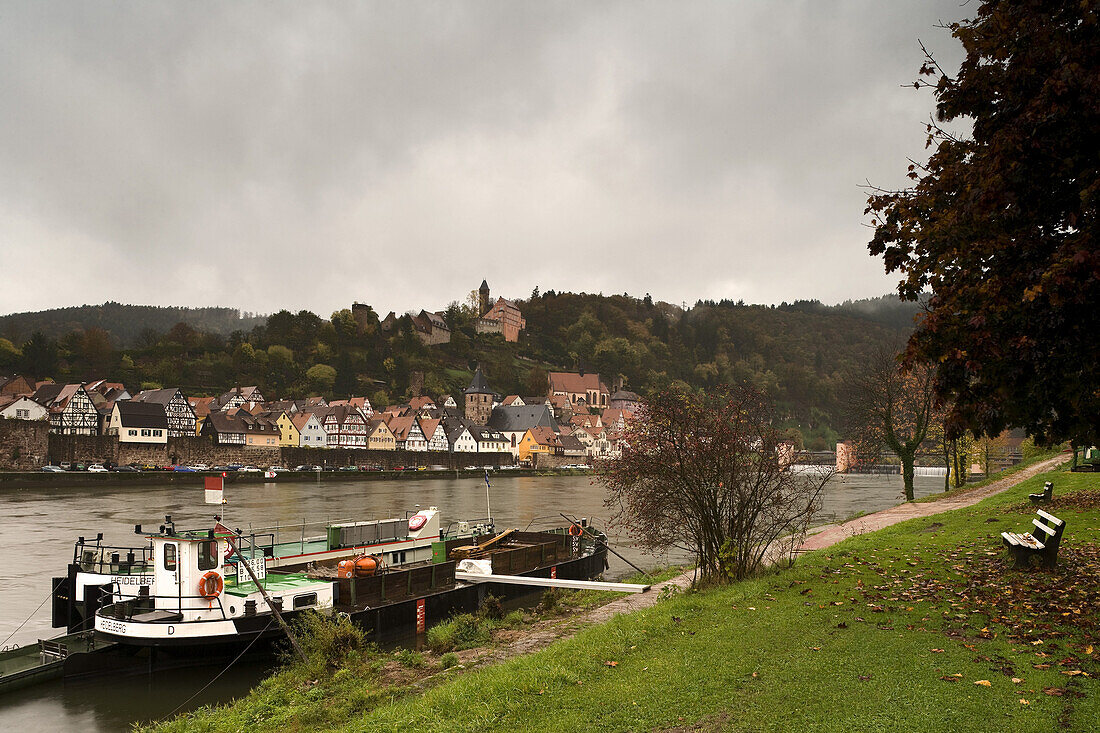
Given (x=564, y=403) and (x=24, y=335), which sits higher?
(x=24, y=335)

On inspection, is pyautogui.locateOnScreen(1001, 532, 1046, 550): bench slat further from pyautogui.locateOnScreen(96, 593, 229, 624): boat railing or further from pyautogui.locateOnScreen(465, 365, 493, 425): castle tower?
pyautogui.locateOnScreen(465, 365, 493, 425): castle tower

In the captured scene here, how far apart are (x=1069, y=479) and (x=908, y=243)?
2179 centimetres

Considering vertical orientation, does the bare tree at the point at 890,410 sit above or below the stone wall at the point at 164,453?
above

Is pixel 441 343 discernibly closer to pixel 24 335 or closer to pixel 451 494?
pixel 24 335

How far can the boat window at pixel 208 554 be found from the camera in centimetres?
1638

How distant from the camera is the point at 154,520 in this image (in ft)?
135

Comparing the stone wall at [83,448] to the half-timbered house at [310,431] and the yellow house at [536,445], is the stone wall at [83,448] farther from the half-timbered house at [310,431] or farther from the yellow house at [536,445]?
the yellow house at [536,445]

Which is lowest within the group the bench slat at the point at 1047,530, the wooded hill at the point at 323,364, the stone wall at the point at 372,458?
the stone wall at the point at 372,458

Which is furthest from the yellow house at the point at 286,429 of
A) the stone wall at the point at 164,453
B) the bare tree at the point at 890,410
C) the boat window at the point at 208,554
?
the boat window at the point at 208,554

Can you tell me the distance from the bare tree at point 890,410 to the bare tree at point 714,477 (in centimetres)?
2189

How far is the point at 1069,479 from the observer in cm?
2558

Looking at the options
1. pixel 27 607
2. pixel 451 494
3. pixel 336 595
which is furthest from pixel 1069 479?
pixel 451 494

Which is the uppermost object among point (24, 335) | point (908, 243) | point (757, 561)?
point (24, 335)

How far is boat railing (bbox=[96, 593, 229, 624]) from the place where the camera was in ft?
52.3
